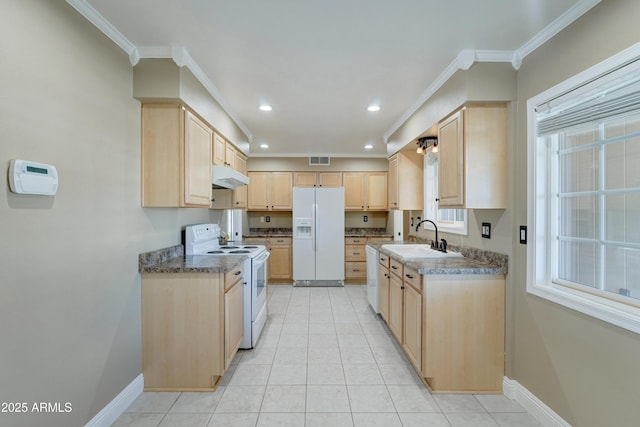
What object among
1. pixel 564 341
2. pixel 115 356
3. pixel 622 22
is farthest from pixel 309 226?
pixel 622 22

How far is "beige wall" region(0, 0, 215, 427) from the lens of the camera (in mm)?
1243

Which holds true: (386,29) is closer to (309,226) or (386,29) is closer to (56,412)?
(56,412)

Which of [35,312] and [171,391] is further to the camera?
[171,391]

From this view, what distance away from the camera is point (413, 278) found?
2318 millimetres

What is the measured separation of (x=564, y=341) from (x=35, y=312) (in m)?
2.78

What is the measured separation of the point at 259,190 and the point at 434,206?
3.36m

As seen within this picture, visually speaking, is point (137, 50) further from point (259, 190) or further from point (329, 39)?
point (259, 190)

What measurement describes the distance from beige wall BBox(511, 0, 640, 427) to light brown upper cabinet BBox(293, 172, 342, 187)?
3758 millimetres

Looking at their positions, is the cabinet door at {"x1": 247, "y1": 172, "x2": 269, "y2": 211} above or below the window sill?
above

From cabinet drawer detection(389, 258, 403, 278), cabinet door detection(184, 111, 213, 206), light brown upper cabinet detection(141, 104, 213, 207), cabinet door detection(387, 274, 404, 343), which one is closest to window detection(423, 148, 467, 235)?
cabinet drawer detection(389, 258, 403, 278)

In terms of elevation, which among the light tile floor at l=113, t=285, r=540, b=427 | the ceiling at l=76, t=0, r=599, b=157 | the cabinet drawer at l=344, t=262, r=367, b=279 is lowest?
the light tile floor at l=113, t=285, r=540, b=427

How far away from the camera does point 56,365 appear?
4.67 feet

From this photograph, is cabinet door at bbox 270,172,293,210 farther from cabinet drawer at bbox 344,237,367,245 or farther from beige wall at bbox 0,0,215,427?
beige wall at bbox 0,0,215,427

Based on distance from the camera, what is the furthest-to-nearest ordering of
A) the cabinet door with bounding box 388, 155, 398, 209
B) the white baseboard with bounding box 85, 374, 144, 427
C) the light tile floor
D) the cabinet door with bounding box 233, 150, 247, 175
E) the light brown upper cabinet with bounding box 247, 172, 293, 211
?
the light brown upper cabinet with bounding box 247, 172, 293, 211
the cabinet door with bounding box 388, 155, 398, 209
the cabinet door with bounding box 233, 150, 247, 175
the light tile floor
the white baseboard with bounding box 85, 374, 144, 427
